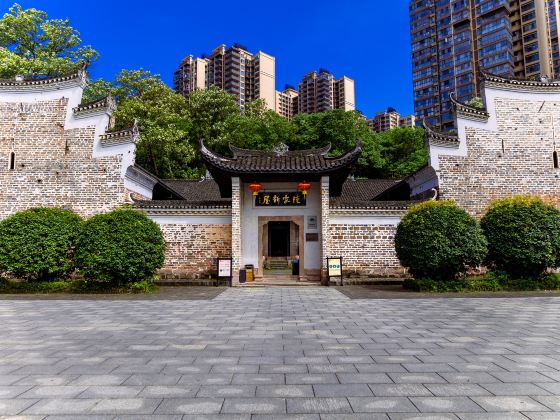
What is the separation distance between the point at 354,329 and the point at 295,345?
1.42 metres

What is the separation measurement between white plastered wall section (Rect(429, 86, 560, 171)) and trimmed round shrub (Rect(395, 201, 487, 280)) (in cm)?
453

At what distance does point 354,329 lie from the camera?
6.00 meters

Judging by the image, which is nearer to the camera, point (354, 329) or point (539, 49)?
point (354, 329)

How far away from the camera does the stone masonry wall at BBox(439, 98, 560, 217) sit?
48.9ft

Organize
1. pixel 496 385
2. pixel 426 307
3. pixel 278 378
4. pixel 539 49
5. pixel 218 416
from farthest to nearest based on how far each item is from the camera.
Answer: pixel 539 49 < pixel 426 307 < pixel 278 378 < pixel 496 385 < pixel 218 416

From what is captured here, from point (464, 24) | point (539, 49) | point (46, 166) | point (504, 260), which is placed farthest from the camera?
point (464, 24)

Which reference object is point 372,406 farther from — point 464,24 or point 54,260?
point 464,24

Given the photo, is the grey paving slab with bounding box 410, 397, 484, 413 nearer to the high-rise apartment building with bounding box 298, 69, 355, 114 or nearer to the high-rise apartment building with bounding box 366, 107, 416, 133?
the high-rise apartment building with bounding box 298, 69, 355, 114

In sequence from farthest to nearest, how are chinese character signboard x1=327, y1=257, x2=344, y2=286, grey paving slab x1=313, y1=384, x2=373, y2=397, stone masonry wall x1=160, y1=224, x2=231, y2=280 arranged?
stone masonry wall x1=160, y1=224, x2=231, y2=280 < chinese character signboard x1=327, y1=257, x2=344, y2=286 < grey paving slab x1=313, y1=384, x2=373, y2=397

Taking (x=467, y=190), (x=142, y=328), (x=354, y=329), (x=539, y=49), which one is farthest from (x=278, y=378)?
(x=539, y=49)

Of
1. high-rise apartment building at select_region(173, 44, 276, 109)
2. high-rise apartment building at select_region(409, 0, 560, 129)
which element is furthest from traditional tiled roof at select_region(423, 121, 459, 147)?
high-rise apartment building at select_region(173, 44, 276, 109)

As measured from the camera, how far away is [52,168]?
14773 mm

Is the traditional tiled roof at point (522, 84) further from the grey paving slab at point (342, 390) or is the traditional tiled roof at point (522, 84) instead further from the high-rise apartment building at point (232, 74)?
the high-rise apartment building at point (232, 74)

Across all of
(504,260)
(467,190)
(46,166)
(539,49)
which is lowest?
(504,260)
